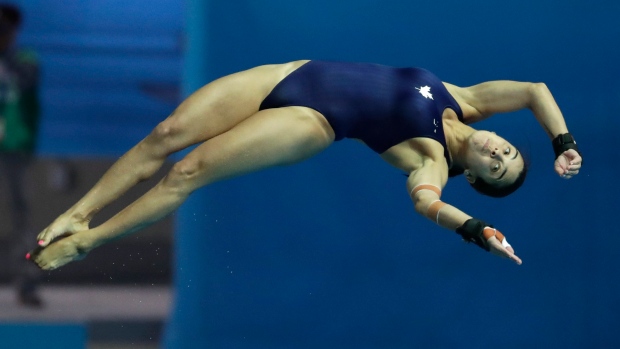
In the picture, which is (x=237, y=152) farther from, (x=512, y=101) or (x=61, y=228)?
(x=512, y=101)

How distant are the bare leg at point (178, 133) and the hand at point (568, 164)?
1.07 m

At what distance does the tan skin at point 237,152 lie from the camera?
11.5 feet

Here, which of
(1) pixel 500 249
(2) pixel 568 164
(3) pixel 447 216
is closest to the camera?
(1) pixel 500 249

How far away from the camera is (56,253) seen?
351cm

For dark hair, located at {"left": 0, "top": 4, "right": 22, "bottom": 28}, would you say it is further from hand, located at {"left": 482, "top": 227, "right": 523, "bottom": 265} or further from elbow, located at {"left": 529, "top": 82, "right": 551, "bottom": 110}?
hand, located at {"left": 482, "top": 227, "right": 523, "bottom": 265}

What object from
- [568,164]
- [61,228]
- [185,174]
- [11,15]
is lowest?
[61,228]

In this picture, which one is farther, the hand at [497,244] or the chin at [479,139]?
the chin at [479,139]

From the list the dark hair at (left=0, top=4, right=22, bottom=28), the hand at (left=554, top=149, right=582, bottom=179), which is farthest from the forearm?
the dark hair at (left=0, top=4, right=22, bottom=28)

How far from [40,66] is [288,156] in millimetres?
2379

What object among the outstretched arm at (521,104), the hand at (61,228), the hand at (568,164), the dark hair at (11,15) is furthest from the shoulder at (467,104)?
the dark hair at (11,15)

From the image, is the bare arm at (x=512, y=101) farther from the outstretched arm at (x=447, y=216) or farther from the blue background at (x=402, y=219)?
the blue background at (x=402, y=219)

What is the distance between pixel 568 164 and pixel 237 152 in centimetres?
113

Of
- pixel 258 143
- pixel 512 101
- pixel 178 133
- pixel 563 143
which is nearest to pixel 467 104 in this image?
pixel 512 101

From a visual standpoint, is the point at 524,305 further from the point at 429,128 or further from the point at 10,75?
the point at 10,75
